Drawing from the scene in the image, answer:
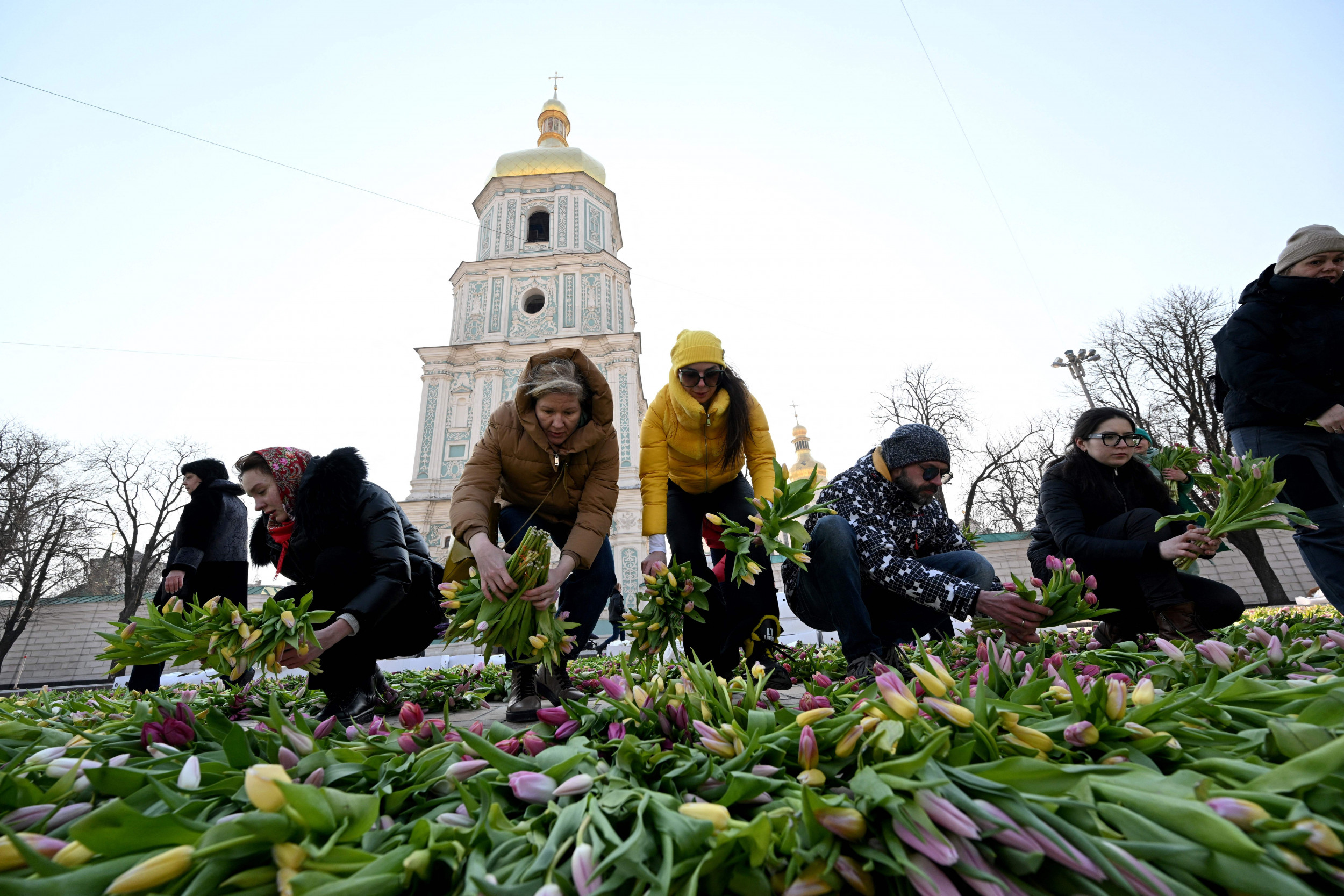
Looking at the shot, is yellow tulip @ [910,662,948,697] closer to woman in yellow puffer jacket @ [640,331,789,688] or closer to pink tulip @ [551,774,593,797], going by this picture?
pink tulip @ [551,774,593,797]

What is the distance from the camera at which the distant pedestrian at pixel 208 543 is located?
4.15 metres

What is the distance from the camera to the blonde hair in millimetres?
2748

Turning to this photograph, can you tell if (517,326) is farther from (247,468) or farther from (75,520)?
(247,468)

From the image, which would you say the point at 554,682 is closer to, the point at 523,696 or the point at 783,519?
the point at 523,696

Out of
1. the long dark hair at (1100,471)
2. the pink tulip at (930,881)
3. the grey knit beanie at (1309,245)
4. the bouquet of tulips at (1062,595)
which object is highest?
the grey knit beanie at (1309,245)

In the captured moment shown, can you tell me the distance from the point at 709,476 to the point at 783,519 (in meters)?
0.99

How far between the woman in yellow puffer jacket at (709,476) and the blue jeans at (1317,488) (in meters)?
2.27

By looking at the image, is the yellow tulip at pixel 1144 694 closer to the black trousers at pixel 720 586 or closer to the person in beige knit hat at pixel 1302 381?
the black trousers at pixel 720 586

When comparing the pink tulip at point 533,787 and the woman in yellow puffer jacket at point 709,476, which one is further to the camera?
Result: the woman in yellow puffer jacket at point 709,476

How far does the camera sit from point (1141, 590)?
294 cm

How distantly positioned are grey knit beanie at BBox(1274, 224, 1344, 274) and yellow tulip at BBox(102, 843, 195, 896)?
4.46 m

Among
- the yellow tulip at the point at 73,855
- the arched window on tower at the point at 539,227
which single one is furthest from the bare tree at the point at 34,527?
the yellow tulip at the point at 73,855

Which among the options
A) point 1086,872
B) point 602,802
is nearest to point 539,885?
point 602,802

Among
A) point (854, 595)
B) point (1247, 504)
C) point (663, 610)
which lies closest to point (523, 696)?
point (663, 610)
